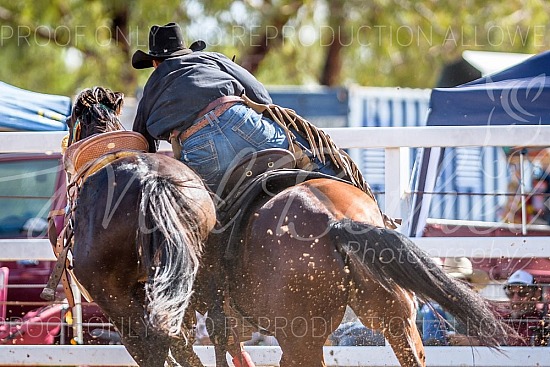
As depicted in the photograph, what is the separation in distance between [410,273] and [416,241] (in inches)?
67.5

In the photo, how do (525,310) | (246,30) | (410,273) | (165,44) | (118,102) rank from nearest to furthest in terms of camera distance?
(410,273)
(165,44)
(118,102)
(525,310)
(246,30)

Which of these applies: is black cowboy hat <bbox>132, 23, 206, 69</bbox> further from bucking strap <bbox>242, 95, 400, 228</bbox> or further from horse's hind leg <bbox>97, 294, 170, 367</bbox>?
horse's hind leg <bbox>97, 294, 170, 367</bbox>

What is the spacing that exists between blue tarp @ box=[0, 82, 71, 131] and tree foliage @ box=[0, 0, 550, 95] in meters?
9.31

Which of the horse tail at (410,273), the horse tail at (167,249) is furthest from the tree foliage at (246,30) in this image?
the horse tail at (410,273)

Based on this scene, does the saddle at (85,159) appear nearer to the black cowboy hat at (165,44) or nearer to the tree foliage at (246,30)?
the black cowboy hat at (165,44)

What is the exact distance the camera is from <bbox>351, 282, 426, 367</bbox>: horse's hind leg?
3934 millimetres

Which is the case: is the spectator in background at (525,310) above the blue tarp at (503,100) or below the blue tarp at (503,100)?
below

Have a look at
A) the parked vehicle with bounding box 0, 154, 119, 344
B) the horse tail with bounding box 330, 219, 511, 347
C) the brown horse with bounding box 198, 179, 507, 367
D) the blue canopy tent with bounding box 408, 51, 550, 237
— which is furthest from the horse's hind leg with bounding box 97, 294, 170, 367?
the parked vehicle with bounding box 0, 154, 119, 344

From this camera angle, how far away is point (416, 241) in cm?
541

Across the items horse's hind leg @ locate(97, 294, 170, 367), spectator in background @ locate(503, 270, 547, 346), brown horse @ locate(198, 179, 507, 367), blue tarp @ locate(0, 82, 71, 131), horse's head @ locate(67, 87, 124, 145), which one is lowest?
spectator in background @ locate(503, 270, 547, 346)

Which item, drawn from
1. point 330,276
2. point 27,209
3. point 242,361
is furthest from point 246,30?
point 330,276

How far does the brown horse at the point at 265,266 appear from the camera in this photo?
374cm

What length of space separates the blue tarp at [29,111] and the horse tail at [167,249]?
3.14 m

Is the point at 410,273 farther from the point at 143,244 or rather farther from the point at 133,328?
the point at 133,328
